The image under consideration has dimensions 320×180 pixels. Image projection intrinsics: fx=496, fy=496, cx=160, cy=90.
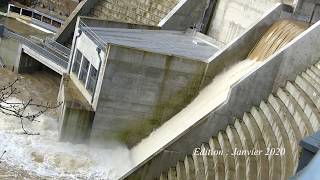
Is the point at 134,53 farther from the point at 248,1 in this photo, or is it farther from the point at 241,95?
the point at 248,1

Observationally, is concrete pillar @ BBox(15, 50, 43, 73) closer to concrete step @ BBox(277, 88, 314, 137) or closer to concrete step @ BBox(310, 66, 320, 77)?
concrete step @ BBox(277, 88, 314, 137)

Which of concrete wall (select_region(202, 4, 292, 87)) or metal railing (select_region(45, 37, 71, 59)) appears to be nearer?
concrete wall (select_region(202, 4, 292, 87))

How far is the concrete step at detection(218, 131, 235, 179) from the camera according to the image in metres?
10.0

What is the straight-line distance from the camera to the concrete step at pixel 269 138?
9.19 metres

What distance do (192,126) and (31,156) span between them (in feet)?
13.6

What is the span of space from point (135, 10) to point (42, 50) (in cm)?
418

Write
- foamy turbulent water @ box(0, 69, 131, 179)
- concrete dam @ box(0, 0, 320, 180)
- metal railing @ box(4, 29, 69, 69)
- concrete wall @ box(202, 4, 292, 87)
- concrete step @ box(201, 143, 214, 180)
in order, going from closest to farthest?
concrete step @ box(201, 143, 214, 180) < concrete dam @ box(0, 0, 320, 180) < foamy turbulent water @ box(0, 69, 131, 179) < concrete wall @ box(202, 4, 292, 87) < metal railing @ box(4, 29, 69, 69)

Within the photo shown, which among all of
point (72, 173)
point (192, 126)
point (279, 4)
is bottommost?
point (72, 173)

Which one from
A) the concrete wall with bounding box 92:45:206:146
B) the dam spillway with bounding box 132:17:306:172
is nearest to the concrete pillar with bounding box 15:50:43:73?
the concrete wall with bounding box 92:45:206:146

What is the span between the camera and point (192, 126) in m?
11.8

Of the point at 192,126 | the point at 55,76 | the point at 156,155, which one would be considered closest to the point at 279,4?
the point at 192,126

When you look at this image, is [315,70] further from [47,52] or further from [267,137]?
[47,52]

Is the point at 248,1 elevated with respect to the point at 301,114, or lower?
elevated

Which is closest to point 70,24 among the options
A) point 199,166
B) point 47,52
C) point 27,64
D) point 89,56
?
point 27,64
